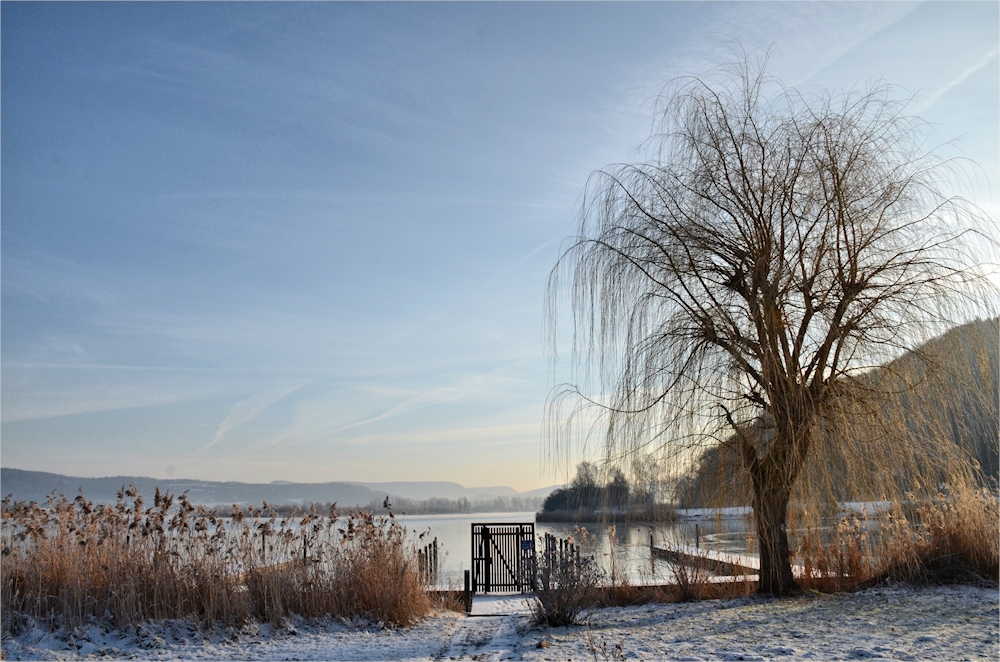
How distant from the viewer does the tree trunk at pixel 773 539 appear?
26.9ft

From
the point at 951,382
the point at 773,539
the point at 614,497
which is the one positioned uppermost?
the point at 951,382

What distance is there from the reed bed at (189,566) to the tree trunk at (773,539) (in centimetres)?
443

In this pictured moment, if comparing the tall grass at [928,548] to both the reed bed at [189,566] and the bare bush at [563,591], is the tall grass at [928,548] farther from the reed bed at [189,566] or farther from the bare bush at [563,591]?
the reed bed at [189,566]

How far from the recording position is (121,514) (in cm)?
803

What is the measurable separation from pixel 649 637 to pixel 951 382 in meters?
4.82

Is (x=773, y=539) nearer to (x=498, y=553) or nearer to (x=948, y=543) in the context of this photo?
(x=948, y=543)

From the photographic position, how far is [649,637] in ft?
21.9

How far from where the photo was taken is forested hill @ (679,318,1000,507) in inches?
313

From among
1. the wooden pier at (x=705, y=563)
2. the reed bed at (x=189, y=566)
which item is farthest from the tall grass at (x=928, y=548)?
the reed bed at (x=189, y=566)

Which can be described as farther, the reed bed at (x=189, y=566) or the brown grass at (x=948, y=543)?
the brown grass at (x=948, y=543)

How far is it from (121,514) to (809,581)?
9009mm

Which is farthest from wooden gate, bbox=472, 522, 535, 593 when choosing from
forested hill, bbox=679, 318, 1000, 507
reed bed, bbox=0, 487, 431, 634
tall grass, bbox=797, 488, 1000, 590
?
forested hill, bbox=679, 318, 1000, 507

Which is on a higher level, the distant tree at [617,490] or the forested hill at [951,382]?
the forested hill at [951,382]

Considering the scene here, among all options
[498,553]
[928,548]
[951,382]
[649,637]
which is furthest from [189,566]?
[928,548]
